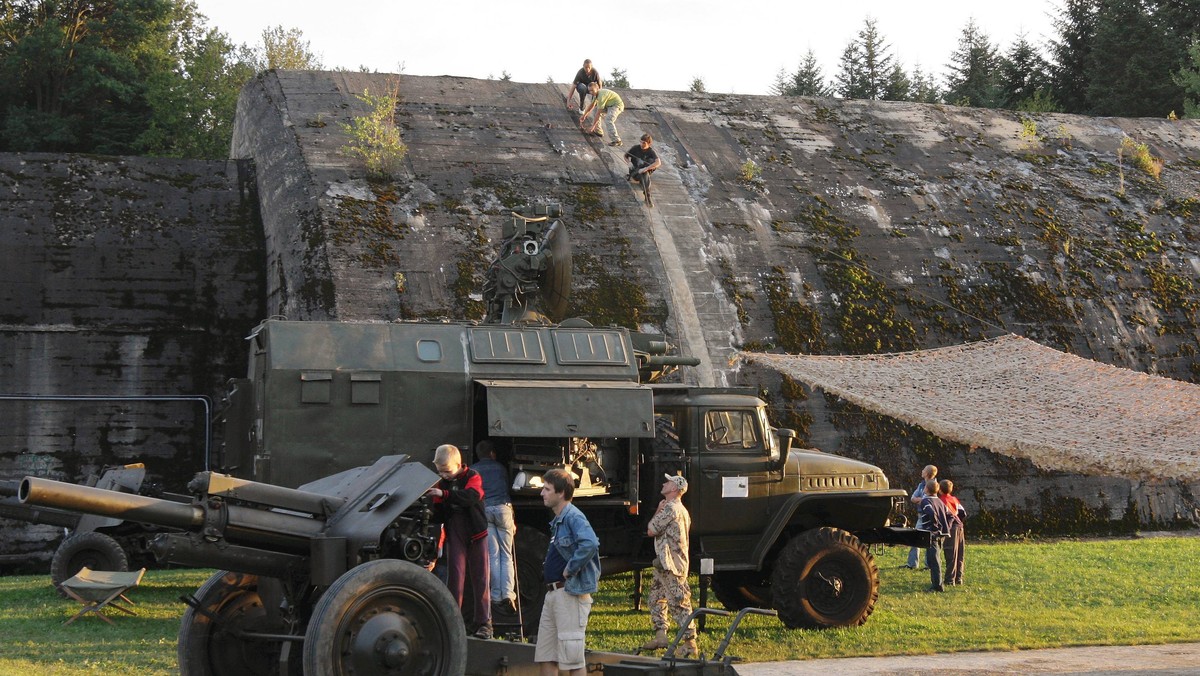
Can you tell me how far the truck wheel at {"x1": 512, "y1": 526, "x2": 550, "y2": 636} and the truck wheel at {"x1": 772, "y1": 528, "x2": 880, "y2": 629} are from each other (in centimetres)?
260

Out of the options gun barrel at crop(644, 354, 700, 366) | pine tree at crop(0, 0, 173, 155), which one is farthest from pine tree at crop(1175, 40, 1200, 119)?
pine tree at crop(0, 0, 173, 155)

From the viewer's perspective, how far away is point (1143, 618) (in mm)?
13992

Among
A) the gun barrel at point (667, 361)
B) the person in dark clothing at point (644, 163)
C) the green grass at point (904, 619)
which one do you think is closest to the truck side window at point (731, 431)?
the gun barrel at point (667, 361)

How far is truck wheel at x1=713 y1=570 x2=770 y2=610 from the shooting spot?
48.3ft

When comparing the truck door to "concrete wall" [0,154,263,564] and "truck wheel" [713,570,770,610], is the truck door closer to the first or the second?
Answer: "truck wheel" [713,570,770,610]

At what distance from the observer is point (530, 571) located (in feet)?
42.5

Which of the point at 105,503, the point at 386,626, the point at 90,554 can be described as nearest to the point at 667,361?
the point at 90,554

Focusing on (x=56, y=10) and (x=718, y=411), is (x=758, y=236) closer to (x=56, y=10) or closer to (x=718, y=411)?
(x=718, y=411)

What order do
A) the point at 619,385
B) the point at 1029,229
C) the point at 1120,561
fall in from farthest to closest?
the point at 1029,229 < the point at 1120,561 < the point at 619,385

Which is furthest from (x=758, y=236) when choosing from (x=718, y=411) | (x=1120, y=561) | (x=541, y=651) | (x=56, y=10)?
(x=56, y=10)

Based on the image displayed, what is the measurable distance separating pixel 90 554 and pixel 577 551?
7.98 metres

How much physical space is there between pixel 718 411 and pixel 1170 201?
62.1 ft

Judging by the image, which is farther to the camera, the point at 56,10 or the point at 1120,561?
the point at 56,10

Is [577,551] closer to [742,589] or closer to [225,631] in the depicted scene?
[225,631]
